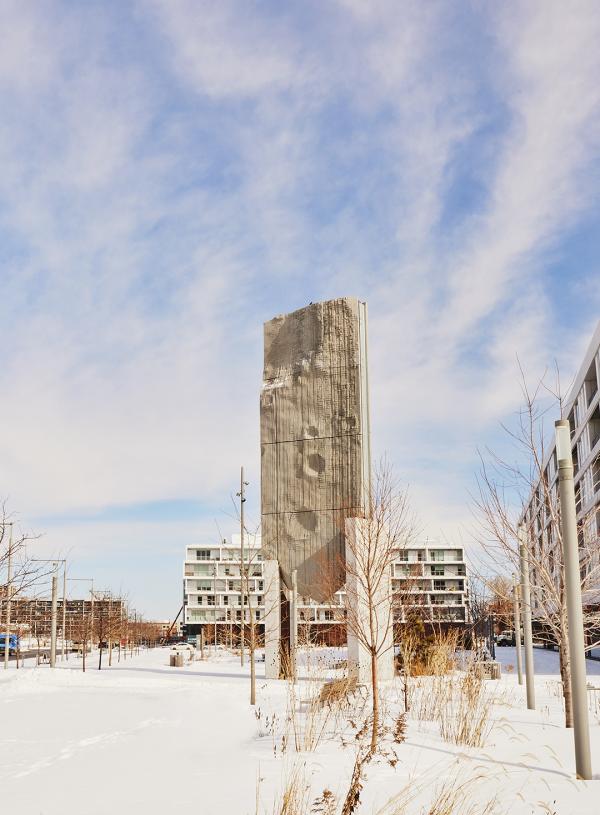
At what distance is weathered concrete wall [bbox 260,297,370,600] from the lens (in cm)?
2945

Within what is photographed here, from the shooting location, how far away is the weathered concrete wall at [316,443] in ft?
96.6

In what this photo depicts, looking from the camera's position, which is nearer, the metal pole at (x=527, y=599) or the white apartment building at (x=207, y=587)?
the metal pole at (x=527, y=599)

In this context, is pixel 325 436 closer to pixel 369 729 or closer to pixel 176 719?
pixel 176 719

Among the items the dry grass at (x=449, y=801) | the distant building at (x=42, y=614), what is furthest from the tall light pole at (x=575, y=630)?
the distant building at (x=42, y=614)

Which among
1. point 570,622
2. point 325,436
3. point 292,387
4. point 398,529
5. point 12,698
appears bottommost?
point 12,698

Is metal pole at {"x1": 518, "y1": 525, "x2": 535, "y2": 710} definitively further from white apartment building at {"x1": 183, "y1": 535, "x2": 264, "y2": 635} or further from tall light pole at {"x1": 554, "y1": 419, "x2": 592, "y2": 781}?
white apartment building at {"x1": 183, "y1": 535, "x2": 264, "y2": 635}

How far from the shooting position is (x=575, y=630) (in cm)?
929

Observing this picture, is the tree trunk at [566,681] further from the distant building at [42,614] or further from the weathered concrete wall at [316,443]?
the distant building at [42,614]

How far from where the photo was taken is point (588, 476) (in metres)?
53.2

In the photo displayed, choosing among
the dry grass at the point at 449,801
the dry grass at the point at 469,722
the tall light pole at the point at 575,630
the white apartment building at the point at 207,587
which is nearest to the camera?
the dry grass at the point at 449,801

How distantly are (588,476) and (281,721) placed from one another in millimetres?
42755

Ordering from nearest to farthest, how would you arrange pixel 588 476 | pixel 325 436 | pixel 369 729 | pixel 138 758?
1. pixel 138 758
2. pixel 369 729
3. pixel 325 436
4. pixel 588 476

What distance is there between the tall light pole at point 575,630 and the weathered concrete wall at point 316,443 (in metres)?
19.0

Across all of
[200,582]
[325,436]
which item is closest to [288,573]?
[325,436]
